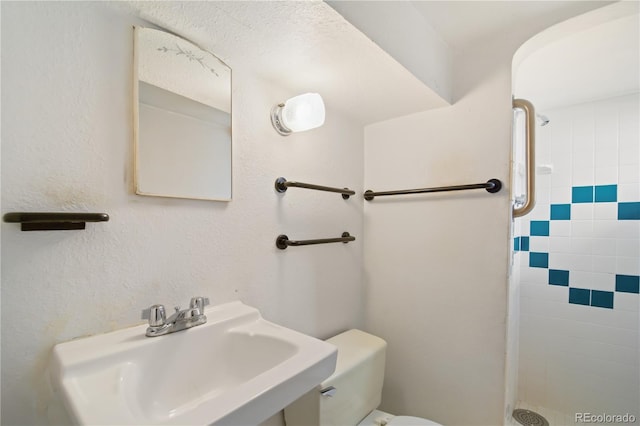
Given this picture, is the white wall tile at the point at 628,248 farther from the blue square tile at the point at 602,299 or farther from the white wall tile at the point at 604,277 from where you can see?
the blue square tile at the point at 602,299

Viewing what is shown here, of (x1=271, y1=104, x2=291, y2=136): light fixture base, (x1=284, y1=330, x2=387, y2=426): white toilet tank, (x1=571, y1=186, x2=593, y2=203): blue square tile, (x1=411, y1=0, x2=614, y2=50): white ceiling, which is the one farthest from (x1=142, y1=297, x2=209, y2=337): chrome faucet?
(x1=571, y1=186, x2=593, y2=203): blue square tile

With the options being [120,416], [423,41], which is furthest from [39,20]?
[423,41]

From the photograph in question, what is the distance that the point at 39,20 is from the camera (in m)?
0.61

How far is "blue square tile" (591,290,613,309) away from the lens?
1660 millimetres

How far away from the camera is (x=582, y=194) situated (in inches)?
69.6

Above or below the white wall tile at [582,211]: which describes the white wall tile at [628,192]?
above

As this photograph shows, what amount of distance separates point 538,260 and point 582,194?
1.62 ft

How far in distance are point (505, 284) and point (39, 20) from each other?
1.66m

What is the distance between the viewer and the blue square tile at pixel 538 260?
1864 mm

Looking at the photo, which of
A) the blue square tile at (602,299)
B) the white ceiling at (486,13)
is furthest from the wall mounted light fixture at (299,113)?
the blue square tile at (602,299)

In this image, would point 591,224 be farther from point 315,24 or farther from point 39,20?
point 39,20

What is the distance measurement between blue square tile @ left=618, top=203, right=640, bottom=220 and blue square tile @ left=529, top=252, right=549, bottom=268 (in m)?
0.44

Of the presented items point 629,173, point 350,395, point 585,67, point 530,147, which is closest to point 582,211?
point 629,173

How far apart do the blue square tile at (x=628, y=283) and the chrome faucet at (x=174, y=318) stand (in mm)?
2253
